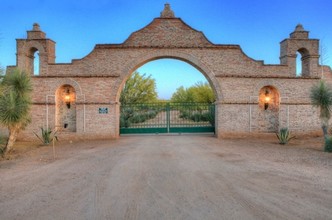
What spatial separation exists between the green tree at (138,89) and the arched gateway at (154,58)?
1223cm

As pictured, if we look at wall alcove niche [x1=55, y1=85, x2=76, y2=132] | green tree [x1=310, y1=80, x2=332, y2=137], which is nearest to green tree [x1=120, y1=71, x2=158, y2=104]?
wall alcove niche [x1=55, y1=85, x2=76, y2=132]

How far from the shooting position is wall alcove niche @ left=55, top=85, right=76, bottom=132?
14.7 metres

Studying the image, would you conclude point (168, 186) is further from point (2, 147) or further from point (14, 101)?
point (2, 147)

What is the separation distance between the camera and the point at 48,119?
1411 cm

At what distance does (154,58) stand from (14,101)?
7.45 m

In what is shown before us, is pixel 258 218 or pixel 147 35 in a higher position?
pixel 147 35

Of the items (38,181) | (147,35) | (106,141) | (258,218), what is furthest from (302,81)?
(38,181)

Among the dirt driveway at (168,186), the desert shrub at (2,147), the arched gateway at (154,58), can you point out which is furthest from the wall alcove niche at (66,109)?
the dirt driveway at (168,186)

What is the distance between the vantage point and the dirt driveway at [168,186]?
14.1ft

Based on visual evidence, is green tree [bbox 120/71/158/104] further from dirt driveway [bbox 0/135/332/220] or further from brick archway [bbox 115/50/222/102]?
dirt driveway [bbox 0/135/332/220]

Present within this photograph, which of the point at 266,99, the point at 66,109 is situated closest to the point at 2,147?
the point at 66,109

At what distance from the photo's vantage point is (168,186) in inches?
223

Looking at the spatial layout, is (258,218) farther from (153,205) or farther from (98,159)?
(98,159)

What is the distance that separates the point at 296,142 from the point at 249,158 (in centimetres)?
583
